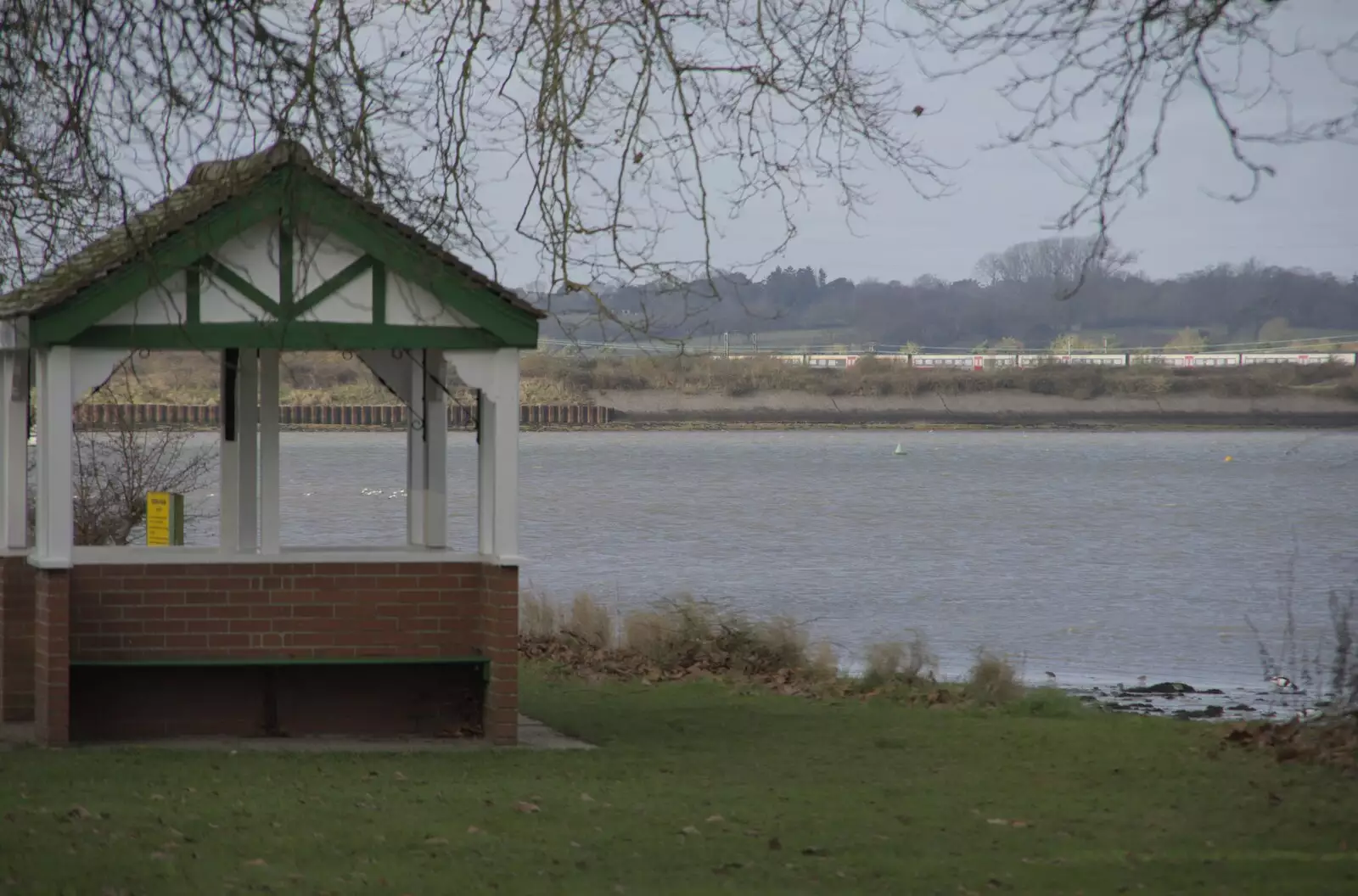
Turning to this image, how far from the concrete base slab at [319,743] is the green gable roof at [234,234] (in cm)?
272

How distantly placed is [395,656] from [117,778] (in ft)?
7.62

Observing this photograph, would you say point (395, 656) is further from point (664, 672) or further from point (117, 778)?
point (664, 672)

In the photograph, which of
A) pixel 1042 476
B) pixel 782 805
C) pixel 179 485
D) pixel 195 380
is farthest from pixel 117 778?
pixel 1042 476

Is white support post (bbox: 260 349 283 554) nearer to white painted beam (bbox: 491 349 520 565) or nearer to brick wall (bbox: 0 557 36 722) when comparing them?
white painted beam (bbox: 491 349 520 565)

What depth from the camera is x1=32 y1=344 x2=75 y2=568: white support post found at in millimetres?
11547

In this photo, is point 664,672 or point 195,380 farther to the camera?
point 195,380

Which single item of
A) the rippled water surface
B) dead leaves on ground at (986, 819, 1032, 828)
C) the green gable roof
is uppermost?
the green gable roof

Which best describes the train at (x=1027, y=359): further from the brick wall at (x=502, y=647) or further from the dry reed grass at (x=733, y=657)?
the brick wall at (x=502, y=647)

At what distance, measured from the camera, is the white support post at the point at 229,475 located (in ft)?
42.0

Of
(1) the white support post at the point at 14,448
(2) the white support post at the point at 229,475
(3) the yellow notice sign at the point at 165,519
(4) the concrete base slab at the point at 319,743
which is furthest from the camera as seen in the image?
(3) the yellow notice sign at the point at 165,519

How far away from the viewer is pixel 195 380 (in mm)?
28328

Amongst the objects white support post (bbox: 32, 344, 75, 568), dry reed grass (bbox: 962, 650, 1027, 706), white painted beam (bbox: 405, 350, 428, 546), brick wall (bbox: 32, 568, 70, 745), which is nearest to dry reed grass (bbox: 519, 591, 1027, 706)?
dry reed grass (bbox: 962, 650, 1027, 706)

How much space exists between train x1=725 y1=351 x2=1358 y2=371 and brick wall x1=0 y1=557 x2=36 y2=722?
119m

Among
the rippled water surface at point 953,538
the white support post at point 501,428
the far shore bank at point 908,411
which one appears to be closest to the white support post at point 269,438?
the white support post at point 501,428
